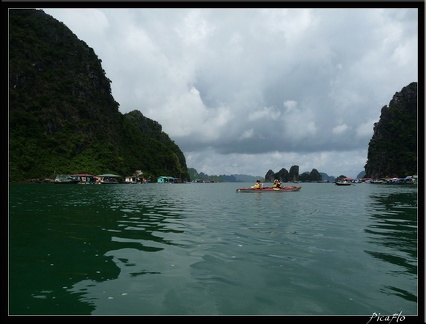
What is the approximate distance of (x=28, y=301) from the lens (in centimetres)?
681

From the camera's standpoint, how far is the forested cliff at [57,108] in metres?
123

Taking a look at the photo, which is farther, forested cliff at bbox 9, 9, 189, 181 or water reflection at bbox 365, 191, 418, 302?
forested cliff at bbox 9, 9, 189, 181

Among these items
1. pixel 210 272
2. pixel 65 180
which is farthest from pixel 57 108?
pixel 210 272

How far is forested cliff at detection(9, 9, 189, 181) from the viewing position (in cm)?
12331

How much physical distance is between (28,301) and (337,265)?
9054 millimetres

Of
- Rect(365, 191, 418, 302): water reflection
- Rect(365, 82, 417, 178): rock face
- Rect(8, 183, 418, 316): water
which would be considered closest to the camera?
Rect(8, 183, 418, 316): water

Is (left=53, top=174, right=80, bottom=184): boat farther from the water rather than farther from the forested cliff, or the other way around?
the water

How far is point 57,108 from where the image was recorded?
469 ft

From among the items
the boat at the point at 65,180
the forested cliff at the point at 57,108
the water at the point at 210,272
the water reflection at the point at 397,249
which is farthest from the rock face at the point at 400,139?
the water at the point at 210,272

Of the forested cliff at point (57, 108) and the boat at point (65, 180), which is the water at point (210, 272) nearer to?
the boat at point (65, 180)

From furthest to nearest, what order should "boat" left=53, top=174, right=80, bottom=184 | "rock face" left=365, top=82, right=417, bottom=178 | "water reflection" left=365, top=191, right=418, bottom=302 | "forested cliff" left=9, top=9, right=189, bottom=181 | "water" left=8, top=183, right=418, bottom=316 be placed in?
"rock face" left=365, top=82, right=417, bottom=178
"forested cliff" left=9, top=9, right=189, bottom=181
"boat" left=53, top=174, right=80, bottom=184
"water reflection" left=365, top=191, right=418, bottom=302
"water" left=8, top=183, right=418, bottom=316

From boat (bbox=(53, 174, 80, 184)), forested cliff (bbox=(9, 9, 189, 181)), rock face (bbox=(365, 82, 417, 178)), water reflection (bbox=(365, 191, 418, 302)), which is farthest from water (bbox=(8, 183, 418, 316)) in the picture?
rock face (bbox=(365, 82, 417, 178))

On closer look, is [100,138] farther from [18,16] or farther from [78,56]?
[18,16]
